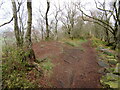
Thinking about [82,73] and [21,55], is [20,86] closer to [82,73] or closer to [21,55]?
[21,55]

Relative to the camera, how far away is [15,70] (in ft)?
13.8

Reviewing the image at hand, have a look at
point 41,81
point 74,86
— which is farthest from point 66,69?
point 41,81

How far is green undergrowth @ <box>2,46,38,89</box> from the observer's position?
12.0 ft

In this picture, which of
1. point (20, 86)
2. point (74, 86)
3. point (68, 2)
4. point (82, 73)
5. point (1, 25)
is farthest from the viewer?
point (68, 2)

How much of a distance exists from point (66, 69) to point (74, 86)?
60.9 inches

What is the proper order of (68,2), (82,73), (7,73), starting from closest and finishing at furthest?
(7,73), (82,73), (68,2)

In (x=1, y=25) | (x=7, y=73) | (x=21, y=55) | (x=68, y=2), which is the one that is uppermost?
(x=68, y=2)

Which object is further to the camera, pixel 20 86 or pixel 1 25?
pixel 1 25

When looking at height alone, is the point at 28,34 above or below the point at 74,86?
above

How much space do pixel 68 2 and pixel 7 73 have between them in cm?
2334

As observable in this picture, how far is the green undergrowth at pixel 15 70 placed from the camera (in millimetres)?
3664

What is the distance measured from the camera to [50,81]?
462 cm

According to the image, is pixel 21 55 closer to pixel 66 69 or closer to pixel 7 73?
pixel 7 73

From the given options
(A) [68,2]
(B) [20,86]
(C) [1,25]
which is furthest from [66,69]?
(A) [68,2]
